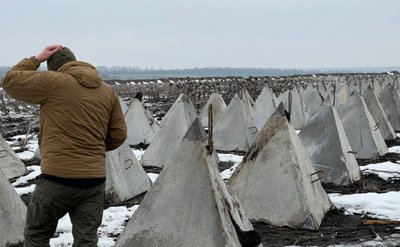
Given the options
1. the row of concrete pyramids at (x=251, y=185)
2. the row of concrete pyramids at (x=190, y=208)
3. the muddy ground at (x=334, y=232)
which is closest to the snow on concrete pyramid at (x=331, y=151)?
the row of concrete pyramids at (x=251, y=185)

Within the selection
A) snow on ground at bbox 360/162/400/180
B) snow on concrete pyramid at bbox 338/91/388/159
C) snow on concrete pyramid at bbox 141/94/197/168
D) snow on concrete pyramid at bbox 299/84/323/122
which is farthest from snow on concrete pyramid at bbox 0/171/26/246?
snow on concrete pyramid at bbox 299/84/323/122

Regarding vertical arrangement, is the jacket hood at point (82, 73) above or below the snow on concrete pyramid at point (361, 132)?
above

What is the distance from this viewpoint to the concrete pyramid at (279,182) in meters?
6.59

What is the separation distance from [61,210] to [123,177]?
4.76m

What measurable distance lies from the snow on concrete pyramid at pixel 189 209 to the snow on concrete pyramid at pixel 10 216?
5.81 ft

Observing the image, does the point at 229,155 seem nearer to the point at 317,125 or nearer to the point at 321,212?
the point at 317,125

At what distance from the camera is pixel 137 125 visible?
14.6 metres

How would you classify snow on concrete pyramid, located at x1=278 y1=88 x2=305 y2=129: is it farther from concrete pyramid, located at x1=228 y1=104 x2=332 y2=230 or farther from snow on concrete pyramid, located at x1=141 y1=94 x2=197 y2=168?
concrete pyramid, located at x1=228 y1=104 x2=332 y2=230

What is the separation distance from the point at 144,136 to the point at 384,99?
25.1 ft

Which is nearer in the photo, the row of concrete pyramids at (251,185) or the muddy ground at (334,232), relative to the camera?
the row of concrete pyramids at (251,185)

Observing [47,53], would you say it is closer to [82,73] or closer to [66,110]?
[82,73]

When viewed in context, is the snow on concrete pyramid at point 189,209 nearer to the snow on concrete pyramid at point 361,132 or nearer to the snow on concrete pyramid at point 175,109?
the snow on concrete pyramid at point 175,109

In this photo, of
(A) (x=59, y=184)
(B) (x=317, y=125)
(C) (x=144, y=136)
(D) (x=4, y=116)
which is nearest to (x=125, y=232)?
(A) (x=59, y=184)

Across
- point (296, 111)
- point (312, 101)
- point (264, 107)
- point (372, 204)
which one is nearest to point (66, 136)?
point (372, 204)
